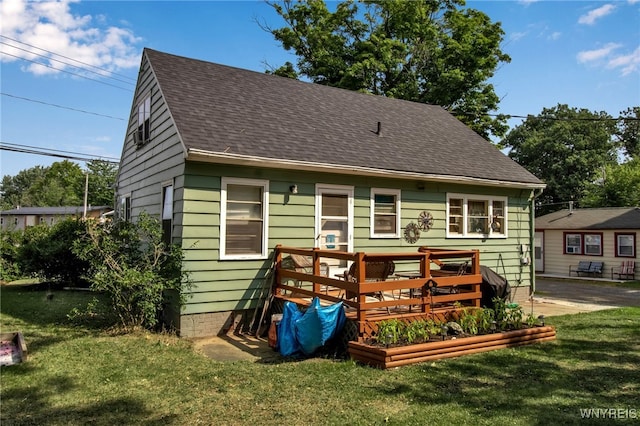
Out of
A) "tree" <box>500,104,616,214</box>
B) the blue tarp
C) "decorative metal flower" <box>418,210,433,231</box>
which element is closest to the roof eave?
"decorative metal flower" <box>418,210,433,231</box>

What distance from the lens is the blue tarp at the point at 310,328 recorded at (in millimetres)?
5715

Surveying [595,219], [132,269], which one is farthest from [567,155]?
[132,269]

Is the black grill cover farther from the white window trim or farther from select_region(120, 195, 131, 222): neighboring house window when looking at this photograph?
select_region(120, 195, 131, 222): neighboring house window

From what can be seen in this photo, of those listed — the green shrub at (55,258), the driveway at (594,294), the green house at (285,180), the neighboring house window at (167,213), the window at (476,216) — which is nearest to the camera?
the green house at (285,180)

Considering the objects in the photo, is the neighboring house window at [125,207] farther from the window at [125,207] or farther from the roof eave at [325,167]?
the roof eave at [325,167]

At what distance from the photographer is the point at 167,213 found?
25.9 ft

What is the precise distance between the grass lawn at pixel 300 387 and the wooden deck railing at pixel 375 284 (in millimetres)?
982

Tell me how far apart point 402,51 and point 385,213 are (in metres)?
15.1

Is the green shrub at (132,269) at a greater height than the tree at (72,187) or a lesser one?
lesser

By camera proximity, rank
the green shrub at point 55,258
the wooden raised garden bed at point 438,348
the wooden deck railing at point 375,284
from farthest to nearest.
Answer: the green shrub at point 55,258, the wooden deck railing at point 375,284, the wooden raised garden bed at point 438,348

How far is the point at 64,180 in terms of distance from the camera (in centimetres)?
6450

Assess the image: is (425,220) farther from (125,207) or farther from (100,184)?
(100,184)

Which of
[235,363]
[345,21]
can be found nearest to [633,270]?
[345,21]

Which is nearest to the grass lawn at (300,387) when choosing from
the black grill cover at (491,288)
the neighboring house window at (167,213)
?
the black grill cover at (491,288)
